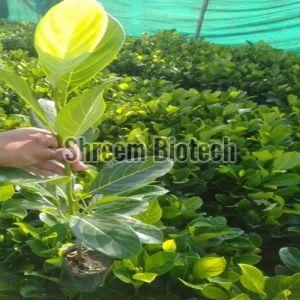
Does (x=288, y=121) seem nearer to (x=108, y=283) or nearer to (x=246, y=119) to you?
(x=246, y=119)

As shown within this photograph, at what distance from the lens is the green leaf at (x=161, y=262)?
1173 mm

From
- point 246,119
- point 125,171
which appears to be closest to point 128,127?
point 246,119

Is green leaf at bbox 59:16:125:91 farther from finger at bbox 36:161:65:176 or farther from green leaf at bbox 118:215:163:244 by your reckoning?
green leaf at bbox 118:215:163:244

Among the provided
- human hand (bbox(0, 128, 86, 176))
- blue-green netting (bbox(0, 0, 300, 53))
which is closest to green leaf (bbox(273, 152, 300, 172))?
human hand (bbox(0, 128, 86, 176))

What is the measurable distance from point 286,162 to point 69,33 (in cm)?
107

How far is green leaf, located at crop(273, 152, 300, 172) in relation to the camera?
1701 millimetres

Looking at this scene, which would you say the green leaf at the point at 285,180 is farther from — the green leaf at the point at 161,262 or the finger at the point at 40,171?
the finger at the point at 40,171

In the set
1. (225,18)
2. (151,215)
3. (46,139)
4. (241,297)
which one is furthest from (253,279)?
(225,18)

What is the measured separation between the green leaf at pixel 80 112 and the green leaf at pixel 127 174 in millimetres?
186

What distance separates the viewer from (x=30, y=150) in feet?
3.34

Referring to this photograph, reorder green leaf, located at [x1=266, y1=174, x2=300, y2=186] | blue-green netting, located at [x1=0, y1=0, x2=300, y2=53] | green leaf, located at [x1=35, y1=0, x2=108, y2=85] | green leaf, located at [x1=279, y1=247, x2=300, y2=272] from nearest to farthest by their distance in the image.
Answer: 1. green leaf, located at [x1=35, y1=0, x2=108, y2=85]
2. green leaf, located at [x1=279, y1=247, x2=300, y2=272]
3. green leaf, located at [x1=266, y1=174, x2=300, y2=186]
4. blue-green netting, located at [x1=0, y1=0, x2=300, y2=53]

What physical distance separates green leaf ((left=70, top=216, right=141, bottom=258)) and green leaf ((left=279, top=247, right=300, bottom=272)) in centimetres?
52

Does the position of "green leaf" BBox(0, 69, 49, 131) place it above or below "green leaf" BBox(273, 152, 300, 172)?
above

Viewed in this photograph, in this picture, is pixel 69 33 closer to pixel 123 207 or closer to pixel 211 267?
pixel 123 207
